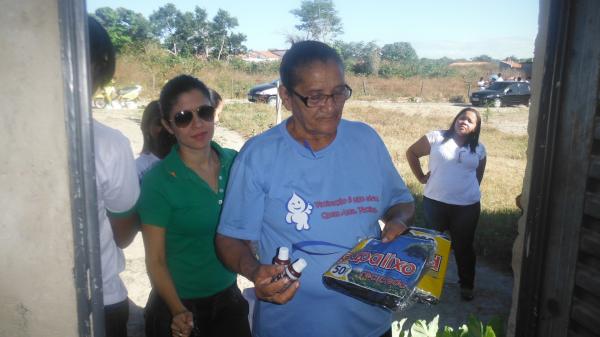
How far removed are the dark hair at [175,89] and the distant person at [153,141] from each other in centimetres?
49

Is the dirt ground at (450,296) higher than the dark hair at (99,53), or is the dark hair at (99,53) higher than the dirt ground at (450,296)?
the dark hair at (99,53)

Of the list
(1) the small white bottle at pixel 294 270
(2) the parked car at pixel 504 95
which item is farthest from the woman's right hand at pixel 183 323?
(2) the parked car at pixel 504 95

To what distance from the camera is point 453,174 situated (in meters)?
4.11

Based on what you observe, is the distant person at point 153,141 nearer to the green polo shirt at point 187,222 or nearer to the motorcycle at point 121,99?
the green polo shirt at point 187,222

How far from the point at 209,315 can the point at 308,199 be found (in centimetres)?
93

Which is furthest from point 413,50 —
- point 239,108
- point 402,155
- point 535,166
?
point 535,166

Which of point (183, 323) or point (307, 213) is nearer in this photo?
point (307, 213)

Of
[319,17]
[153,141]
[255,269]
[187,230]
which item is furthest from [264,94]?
[319,17]

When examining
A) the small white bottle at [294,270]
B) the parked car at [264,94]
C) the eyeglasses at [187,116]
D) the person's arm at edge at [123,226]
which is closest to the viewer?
the small white bottle at [294,270]

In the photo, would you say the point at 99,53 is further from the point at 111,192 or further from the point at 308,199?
the point at 308,199

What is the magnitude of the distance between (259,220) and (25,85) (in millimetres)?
852

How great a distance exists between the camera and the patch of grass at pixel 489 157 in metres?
5.85

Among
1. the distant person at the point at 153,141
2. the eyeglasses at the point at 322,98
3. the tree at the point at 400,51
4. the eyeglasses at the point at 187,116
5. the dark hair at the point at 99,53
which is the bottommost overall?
the distant person at the point at 153,141

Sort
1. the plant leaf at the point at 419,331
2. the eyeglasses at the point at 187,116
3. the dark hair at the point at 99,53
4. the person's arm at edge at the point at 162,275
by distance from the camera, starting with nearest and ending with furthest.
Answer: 1. the dark hair at the point at 99,53
2. the person's arm at edge at the point at 162,275
3. the eyeglasses at the point at 187,116
4. the plant leaf at the point at 419,331
